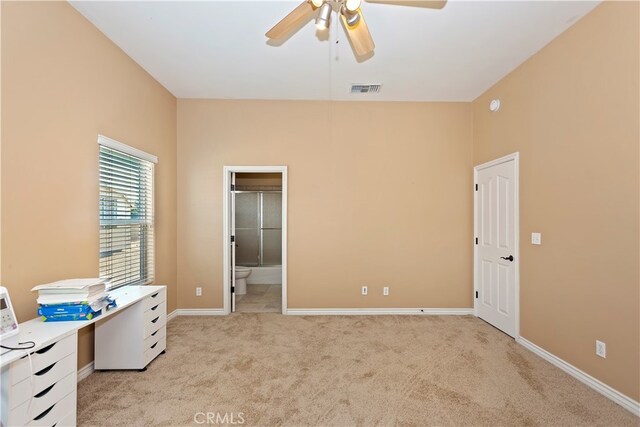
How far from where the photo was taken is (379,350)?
279 cm

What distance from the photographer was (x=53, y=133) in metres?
Result: 2.01

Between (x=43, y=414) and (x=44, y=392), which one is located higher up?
(x=44, y=392)

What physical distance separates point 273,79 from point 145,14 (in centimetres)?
133

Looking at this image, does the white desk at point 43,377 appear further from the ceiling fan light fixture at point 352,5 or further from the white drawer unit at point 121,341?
the ceiling fan light fixture at point 352,5

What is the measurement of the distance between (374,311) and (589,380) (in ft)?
6.97

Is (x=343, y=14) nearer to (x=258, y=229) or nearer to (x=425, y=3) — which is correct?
(x=425, y=3)

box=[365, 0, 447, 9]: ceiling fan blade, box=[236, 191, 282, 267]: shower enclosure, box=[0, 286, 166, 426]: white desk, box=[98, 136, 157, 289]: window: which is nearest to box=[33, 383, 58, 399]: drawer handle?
box=[0, 286, 166, 426]: white desk

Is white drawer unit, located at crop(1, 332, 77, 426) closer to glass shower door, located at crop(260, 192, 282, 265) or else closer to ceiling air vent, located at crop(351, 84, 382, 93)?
ceiling air vent, located at crop(351, 84, 382, 93)

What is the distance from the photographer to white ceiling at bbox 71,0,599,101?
2189 mm

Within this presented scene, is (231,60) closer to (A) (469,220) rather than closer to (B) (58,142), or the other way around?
(B) (58,142)

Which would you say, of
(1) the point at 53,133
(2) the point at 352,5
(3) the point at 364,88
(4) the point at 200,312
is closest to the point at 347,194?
(3) the point at 364,88

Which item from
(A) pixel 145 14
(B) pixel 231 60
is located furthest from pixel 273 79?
(A) pixel 145 14

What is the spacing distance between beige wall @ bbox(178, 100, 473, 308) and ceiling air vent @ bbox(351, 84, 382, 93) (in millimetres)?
312

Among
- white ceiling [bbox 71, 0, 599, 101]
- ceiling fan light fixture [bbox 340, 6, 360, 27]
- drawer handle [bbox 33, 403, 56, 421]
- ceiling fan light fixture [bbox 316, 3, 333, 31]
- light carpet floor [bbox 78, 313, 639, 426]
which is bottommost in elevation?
light carpet floor [bbox 78, 313, 639, 426]
